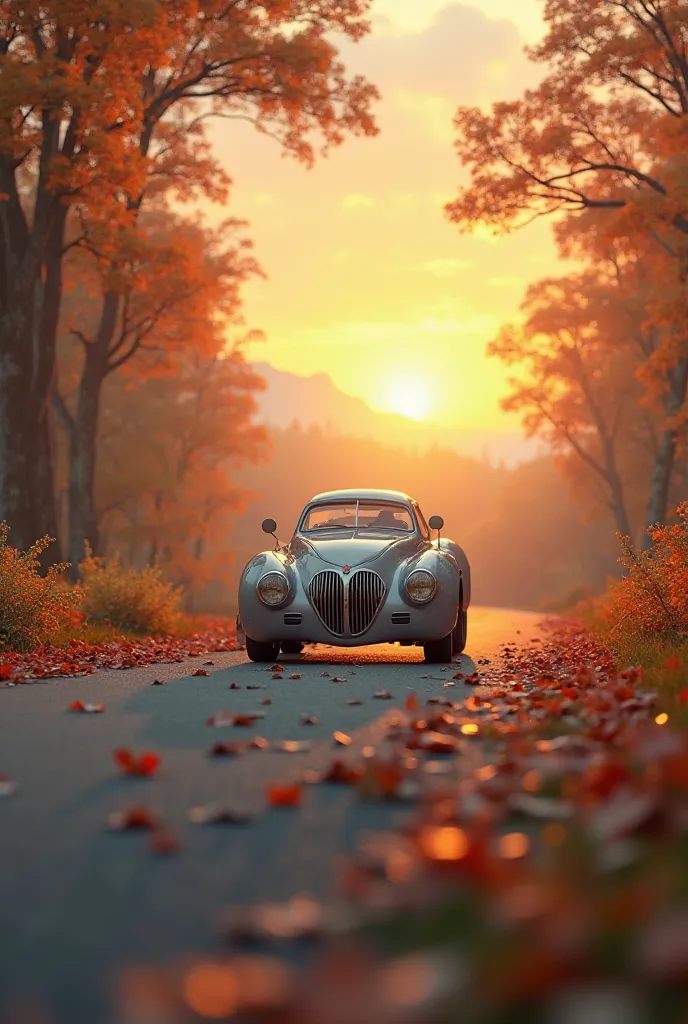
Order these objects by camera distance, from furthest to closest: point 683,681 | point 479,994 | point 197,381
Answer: point 197,381 → point 683,681 → point 479,994

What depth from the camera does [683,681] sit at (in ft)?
19.6

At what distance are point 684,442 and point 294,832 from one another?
807 inches

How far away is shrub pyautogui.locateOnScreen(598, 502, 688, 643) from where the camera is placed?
900cm

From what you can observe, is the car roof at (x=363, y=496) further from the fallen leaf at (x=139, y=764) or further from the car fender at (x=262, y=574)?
the fallen leaf at (x=139, y=764)

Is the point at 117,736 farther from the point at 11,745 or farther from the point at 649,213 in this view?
the point at 649,213

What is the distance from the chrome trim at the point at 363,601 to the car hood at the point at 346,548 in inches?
8.7

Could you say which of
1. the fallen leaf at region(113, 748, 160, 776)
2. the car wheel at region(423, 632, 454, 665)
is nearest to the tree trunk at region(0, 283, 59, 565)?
the car wheel at region(423, 632, 454, 665)

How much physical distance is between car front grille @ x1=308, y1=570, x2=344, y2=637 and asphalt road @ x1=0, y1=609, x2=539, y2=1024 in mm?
2919

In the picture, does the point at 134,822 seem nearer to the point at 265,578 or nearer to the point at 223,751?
the point at 223,751

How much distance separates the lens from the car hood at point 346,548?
408 inches

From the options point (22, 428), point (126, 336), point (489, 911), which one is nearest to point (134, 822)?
point (489, 911)

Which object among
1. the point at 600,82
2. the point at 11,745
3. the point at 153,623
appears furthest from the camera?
the point at 600,82

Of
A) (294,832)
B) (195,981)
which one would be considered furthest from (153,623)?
(195,981)

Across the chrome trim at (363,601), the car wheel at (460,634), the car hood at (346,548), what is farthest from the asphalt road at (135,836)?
the car wheel at (460,634)
